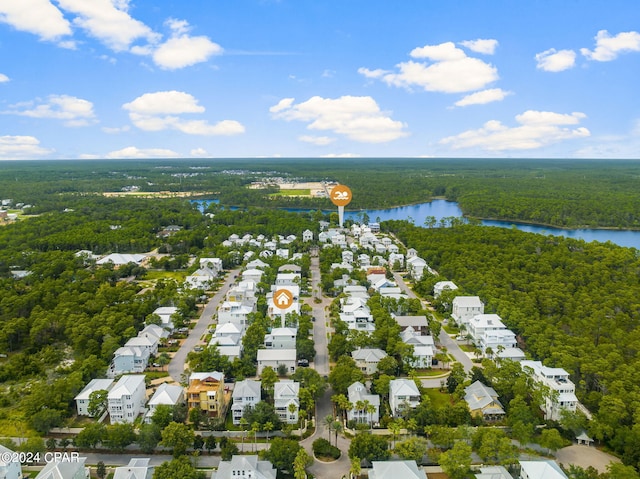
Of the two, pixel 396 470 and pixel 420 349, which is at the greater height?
pixel 420 349

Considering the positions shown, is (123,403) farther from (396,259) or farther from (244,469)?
(396,259)

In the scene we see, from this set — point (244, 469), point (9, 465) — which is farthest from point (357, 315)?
point (9, 465)

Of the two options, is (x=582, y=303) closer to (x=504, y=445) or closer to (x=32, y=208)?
(x=504, y=445)

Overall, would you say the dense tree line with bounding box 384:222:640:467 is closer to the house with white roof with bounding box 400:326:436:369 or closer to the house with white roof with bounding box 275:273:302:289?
the house with white roof with bounding box 400:326:436:369

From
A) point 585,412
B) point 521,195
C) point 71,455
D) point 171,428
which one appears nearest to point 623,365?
point 585,412

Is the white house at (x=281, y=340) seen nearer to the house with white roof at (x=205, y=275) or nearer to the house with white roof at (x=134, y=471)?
the house with white roof at (x=134, y=471)
